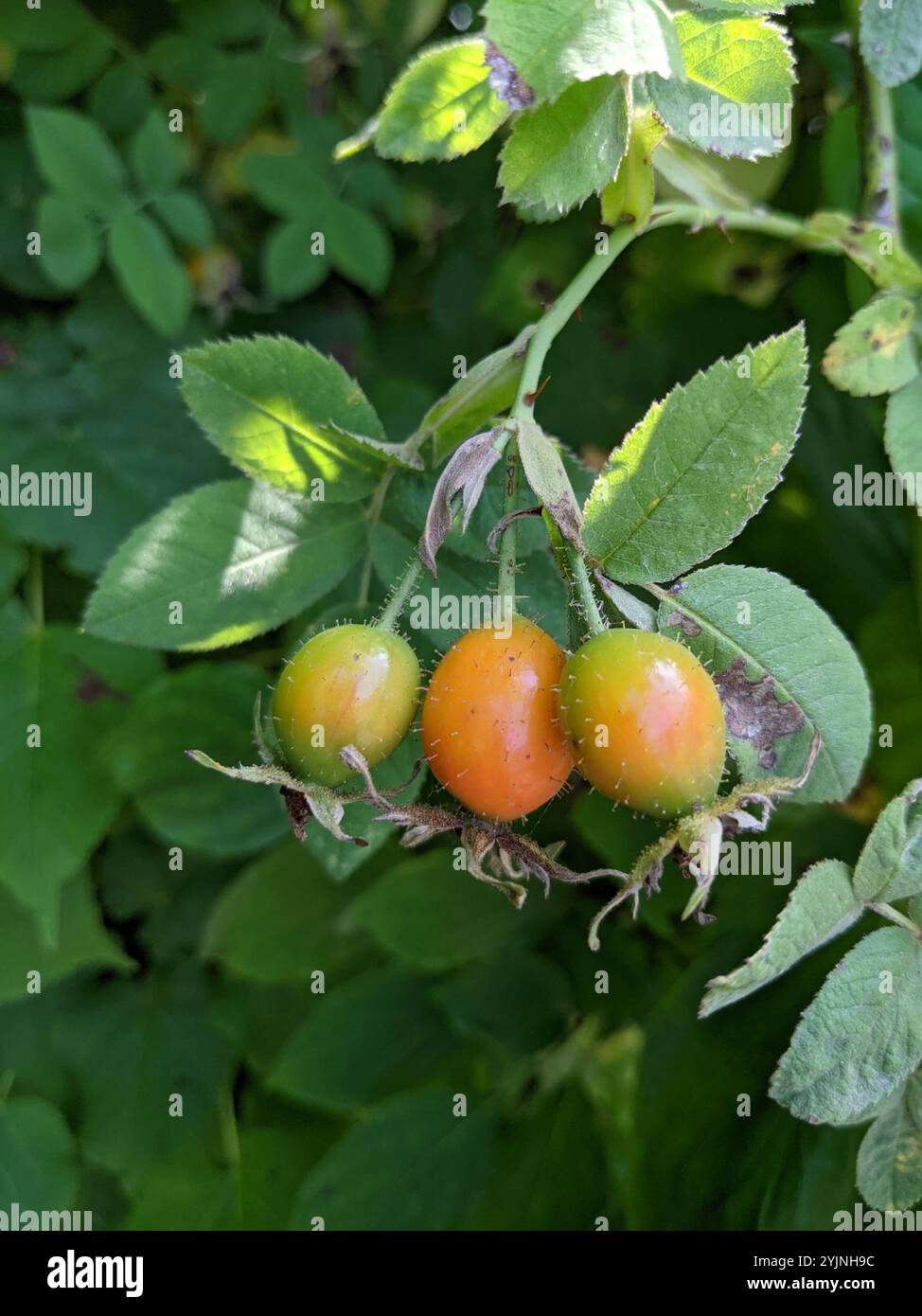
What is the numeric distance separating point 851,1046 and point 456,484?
1.66 ft

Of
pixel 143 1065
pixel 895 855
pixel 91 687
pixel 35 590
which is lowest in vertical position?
pixel 143 1065

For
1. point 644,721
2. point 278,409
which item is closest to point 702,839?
point 644,721

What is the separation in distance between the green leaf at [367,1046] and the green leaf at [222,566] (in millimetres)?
716

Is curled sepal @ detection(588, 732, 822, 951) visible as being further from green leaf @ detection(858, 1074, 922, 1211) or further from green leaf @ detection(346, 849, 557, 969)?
green leaf @ detection(346, 849, 557, 969)

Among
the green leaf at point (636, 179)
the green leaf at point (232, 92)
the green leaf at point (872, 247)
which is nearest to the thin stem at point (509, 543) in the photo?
the green leaf at point (636, 179)

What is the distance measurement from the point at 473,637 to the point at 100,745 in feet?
2.67

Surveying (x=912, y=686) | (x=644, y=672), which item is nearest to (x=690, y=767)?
(x=644, y=672)

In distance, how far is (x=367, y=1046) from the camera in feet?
4.85

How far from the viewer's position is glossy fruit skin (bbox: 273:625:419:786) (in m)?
0.71

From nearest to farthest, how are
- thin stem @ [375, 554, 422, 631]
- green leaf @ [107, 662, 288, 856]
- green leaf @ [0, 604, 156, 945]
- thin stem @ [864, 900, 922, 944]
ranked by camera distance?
thin stem @ [375, 554, 422, 631]
thin stem @ [864, 900, 922, 944]
green leaf @ [0, 604, 156, 945]
green leaf @ [107, 662, 288, 856]

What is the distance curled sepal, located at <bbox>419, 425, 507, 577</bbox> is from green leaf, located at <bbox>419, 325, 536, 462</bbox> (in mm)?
113

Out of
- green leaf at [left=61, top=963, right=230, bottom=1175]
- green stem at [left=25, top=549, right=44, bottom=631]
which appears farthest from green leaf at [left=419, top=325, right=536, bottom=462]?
green leaf at [left=61, top=963, right=230, bottom=1175]

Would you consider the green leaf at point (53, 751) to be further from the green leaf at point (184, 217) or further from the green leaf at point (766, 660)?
the green leaf at point (766, 660)

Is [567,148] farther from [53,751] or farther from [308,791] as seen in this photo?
[53,751]
